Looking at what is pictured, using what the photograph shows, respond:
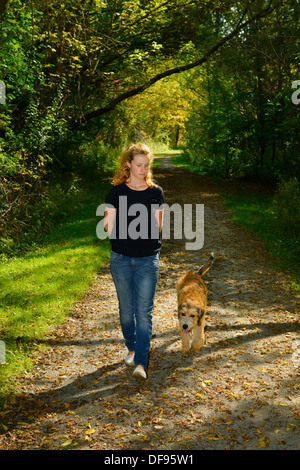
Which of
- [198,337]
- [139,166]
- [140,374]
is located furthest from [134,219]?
[198,337]

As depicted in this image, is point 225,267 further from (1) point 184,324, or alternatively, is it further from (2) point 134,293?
(2) point 134,293

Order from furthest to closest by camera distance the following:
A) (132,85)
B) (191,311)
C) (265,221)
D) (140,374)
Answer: (132,85), (265,221), (191,311), (140,374)

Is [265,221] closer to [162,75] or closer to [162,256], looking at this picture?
[162,256]

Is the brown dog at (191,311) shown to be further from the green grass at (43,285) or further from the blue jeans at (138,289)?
the green grass at (43,285)

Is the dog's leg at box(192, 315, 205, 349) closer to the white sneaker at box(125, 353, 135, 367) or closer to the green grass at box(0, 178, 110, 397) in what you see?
the white sneaker at box(125, 353, 135, 367)

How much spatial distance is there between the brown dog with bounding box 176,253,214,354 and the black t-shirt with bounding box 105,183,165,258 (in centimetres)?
118

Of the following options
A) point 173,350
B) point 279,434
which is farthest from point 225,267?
point 279,434

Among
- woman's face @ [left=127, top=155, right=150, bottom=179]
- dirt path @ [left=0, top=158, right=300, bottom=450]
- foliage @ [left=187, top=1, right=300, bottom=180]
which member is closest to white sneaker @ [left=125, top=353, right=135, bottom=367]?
dirt path @ [left=0, top=158, right=300, bottom=450]

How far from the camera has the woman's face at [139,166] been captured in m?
4.44

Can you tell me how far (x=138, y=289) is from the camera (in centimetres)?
464

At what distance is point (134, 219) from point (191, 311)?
1.61 m

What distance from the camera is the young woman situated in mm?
4484

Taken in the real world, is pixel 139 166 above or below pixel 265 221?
above
